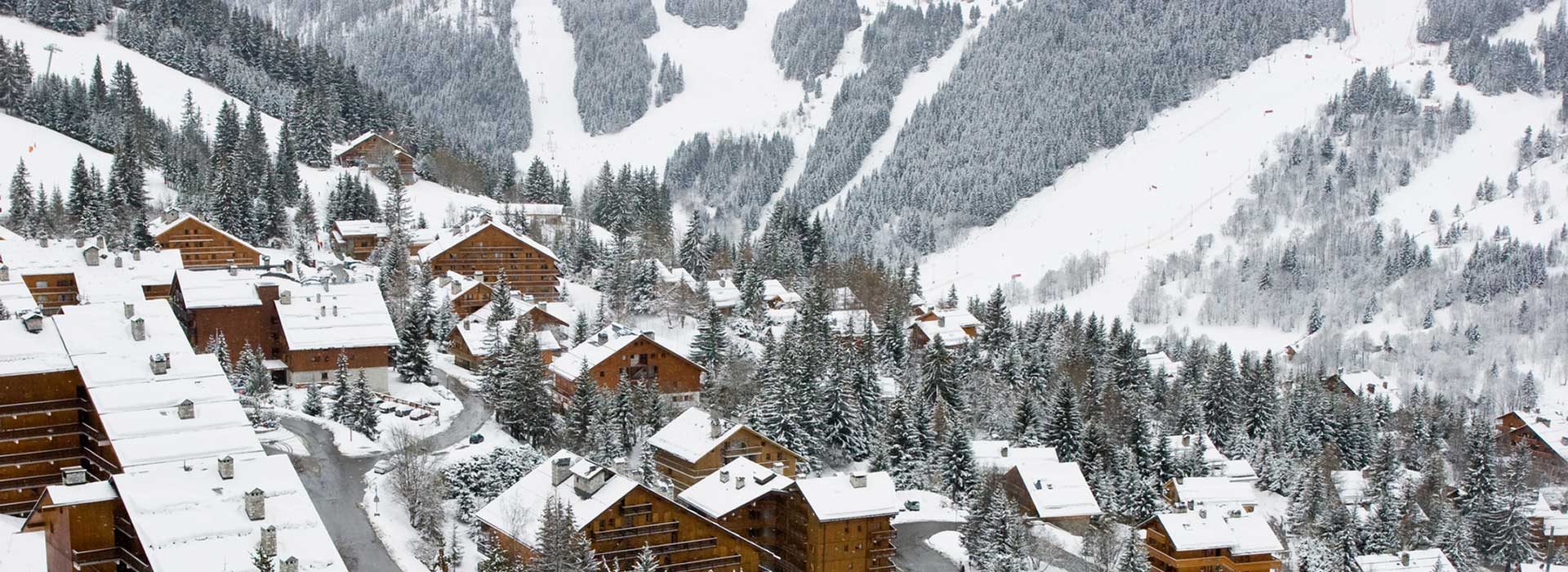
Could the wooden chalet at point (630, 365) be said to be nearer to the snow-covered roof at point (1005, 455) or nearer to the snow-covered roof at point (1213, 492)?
the snow-covered roof at point (1005, 455)

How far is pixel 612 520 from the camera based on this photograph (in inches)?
2370

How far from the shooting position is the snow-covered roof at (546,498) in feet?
193

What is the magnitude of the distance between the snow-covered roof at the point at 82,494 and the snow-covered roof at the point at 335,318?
33687 millimetres

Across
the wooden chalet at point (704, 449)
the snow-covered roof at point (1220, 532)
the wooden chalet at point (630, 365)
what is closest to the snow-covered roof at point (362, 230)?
the wooden chalet at point (630, 365)

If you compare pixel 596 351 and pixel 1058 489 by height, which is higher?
pixel 596 351

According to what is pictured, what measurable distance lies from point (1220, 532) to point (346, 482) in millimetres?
44172

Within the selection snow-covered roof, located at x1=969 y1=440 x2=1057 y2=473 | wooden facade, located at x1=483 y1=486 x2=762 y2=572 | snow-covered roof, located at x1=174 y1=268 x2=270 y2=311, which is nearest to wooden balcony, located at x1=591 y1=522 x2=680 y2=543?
wooden facade, located at x1=483 y1=486 x2=762 y2=572

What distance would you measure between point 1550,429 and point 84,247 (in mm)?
117726

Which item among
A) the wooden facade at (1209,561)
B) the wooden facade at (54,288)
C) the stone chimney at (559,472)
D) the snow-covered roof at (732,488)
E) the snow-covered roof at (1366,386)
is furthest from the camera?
the snow-covered roof at (1366,386)

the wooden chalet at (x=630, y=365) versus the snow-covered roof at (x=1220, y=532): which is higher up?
the wooden chalet at (x=630, y=365)

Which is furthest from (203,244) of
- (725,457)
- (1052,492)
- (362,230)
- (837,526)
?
(1052,492)

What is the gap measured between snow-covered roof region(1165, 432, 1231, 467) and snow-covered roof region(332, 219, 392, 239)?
215 feet

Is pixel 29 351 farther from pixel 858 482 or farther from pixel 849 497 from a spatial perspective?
pixel 858 482

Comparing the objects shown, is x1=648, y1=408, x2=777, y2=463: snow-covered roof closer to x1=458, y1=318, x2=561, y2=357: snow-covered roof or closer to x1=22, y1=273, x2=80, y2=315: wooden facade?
x1=458, y1=318, x2=561, y2=357: snow-covered roof
